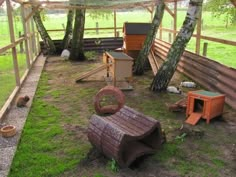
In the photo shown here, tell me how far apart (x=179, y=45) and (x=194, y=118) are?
192 cm

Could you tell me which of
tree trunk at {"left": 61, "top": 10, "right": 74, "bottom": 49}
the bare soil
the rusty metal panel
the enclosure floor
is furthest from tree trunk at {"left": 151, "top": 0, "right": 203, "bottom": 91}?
tree trunk at {"left": 61, "top": 10, "right": 74, "bottom": 49}

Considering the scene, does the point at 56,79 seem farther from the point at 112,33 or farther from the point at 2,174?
the point at 112,33

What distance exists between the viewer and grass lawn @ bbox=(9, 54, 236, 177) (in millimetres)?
3053

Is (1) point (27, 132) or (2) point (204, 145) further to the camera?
(1) point (27, 132)

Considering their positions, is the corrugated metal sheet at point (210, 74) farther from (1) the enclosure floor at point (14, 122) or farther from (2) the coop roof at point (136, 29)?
(1) the enclosure floor at point (14, 122)

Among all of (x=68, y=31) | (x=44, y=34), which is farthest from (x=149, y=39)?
(x=44, y=34)

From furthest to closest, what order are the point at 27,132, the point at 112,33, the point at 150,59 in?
the point at 112,33 → the point at 150,59 → the point at 27,132

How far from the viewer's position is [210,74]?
612 cm

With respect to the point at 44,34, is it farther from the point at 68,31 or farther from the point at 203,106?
the point at 203,106

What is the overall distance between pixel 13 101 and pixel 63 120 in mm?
1509

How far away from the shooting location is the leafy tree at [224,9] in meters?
5.82

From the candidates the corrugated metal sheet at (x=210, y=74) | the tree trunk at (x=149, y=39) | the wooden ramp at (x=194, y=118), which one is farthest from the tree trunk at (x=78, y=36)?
the wooden ramp at (x=194, y=118)

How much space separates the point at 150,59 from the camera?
27.7 feet

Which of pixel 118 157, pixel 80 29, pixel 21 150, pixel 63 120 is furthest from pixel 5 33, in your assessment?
pixel 80 29
